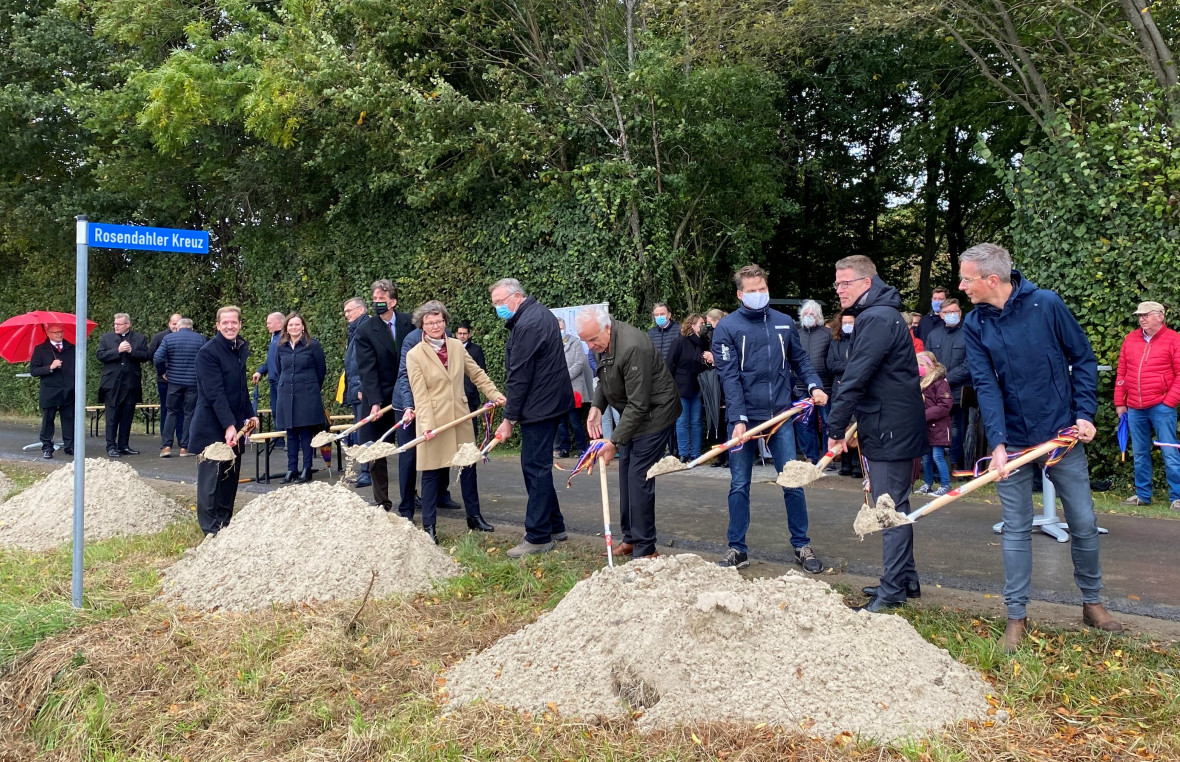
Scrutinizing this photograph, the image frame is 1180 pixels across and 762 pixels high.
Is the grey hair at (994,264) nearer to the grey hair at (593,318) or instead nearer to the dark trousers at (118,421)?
the grey hair at (593,318)

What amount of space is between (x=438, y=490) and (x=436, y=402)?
76 centimetres

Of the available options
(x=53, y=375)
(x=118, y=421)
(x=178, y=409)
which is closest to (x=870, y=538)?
(x=178, y=409)

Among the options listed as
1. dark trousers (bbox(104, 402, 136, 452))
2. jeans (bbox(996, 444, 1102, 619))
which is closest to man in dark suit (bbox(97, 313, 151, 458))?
dark trousers (bbox(104, 402, 136, 452))

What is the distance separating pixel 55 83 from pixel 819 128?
603 inches

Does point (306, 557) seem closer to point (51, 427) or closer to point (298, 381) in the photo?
point (298, 381)

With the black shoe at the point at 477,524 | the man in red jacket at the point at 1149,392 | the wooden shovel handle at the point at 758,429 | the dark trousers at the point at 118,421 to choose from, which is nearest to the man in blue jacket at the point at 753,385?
the wooden shovel handle at the point at 758,429

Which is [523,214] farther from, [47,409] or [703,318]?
[47,409]

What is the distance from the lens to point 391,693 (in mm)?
4352

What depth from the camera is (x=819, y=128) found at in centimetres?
1753

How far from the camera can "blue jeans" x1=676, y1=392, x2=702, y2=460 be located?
38.7ft

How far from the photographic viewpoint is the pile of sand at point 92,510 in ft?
25.6

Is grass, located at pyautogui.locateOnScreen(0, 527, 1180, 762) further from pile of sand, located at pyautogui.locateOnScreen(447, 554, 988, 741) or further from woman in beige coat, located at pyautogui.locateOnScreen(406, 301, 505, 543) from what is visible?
woman in beige coat, located at pyautogui.locateOnScreen(406, 301, 505, 543)

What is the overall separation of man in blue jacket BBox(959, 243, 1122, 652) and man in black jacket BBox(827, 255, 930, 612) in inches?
21.7

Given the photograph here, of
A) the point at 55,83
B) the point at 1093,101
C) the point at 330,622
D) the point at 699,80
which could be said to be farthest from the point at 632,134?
the point at 55,83
